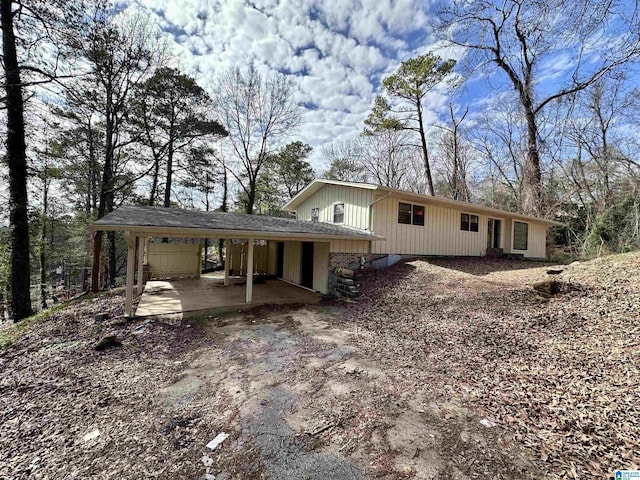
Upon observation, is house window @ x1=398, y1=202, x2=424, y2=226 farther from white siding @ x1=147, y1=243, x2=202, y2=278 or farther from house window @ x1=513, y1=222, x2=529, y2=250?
white siding @ x1=147, y1=243, x2=202, y2=278

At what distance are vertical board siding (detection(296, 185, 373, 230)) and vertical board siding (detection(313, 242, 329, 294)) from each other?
163cm

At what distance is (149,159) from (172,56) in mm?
5147

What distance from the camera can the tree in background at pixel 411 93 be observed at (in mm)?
14836

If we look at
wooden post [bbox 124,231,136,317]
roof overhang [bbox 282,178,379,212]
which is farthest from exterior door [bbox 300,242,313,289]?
wooden post [bbox 124,231,136,317]

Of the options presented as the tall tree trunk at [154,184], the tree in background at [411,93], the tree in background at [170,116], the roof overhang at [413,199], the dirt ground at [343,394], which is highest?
the tree in background at [411,93]

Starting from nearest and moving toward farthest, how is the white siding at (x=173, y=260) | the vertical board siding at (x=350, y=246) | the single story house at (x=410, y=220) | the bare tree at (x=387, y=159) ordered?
the vertical board siding at (x=350, y=246) → the single story house at (x=410, y=220) → the white siding at (x=173, y=260) → the bare tree at (x=387, y=159)

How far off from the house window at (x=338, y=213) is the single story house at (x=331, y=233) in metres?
0.04

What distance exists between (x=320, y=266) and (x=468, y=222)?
7.57 metres

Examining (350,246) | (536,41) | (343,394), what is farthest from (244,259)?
(536,41)

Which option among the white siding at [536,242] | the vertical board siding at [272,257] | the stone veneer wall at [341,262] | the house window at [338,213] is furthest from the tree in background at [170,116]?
the white siding at [536,242]

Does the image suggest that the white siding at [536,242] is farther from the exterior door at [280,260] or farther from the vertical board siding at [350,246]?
the exterior door at [280,260]

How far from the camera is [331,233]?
8.15 metres

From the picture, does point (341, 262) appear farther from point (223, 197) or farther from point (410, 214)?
point (223, 197)

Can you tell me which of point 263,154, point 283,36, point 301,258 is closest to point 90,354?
point 301,258
